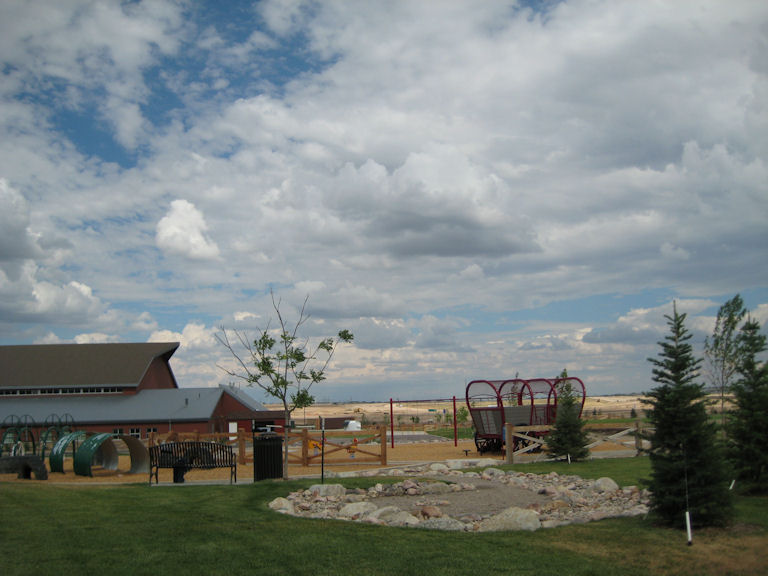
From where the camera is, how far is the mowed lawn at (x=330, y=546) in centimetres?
840

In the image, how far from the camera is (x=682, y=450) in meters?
10.3

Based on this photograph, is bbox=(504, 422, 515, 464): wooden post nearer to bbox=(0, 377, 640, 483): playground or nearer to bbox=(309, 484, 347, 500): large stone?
bbox=(0, 377, 640, 483): playground

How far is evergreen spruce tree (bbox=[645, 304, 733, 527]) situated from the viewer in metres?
10.0

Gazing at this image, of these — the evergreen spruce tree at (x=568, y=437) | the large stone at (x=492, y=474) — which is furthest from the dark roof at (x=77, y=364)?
the large stone at (x=492, y=474)

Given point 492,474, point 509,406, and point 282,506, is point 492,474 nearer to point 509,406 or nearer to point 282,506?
point 282,506

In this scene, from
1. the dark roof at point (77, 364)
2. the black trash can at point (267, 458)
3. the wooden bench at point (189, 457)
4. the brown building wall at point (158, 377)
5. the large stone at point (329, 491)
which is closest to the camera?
the large stone at point (329, 491)

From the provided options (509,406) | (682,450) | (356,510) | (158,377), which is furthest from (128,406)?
(682,450)

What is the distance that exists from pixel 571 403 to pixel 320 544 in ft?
48.4

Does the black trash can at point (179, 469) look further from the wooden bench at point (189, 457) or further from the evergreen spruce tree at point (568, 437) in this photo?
the evergreen spruce tree at point (568, 437)

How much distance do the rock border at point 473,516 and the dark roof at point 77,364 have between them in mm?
36595

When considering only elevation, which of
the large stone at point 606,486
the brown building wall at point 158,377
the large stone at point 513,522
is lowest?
the large stone at point 606,486

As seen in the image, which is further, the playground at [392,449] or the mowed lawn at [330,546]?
the playground at [392,449]

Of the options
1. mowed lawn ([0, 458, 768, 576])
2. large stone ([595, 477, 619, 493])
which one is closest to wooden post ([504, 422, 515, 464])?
large stone ([595, 477, 619, 493])

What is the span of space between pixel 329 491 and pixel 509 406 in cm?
1475
